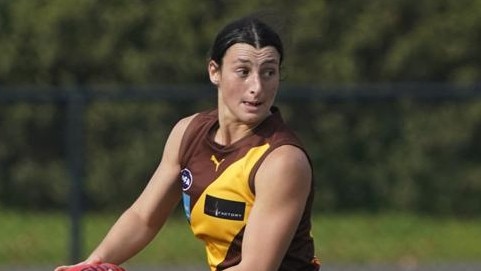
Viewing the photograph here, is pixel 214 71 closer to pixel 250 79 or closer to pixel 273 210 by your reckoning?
pixel 250 79

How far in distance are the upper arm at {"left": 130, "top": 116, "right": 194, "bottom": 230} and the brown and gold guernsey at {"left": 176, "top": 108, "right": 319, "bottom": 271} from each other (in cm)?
8

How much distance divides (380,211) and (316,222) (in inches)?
21.8

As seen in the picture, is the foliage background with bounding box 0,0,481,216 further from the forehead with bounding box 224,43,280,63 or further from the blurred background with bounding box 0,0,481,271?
the forehead with bounding box 224,43,280,63

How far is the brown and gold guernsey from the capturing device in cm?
492

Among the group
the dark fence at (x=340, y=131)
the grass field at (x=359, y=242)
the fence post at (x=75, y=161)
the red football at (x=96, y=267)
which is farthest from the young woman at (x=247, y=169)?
the grass field at (x=359, y=242)

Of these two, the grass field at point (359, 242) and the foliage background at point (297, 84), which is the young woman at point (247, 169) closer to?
the foliage background at point (297, 84)

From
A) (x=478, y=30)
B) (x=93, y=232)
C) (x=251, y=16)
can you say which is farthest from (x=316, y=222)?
(x=251, y=16)

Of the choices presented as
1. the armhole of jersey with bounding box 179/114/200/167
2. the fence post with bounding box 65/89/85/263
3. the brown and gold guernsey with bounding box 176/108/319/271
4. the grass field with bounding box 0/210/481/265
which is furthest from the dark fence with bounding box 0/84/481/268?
the brown and gold guernsey with bounding box 176/108/319/271

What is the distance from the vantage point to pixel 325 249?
12.3 meters

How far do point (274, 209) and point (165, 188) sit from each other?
0.64 m

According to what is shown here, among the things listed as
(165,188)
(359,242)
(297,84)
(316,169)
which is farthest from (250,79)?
(297,84)

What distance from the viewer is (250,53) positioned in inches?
193

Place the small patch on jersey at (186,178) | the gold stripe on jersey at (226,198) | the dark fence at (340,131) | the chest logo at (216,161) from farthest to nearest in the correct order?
1. the dark fence at (340,131)
2. the small patch on jersey at (186,178)
3. the chest logo at (216,161)
4. the gold stripe on jersey at (226,198)

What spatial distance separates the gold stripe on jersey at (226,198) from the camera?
4.91m
